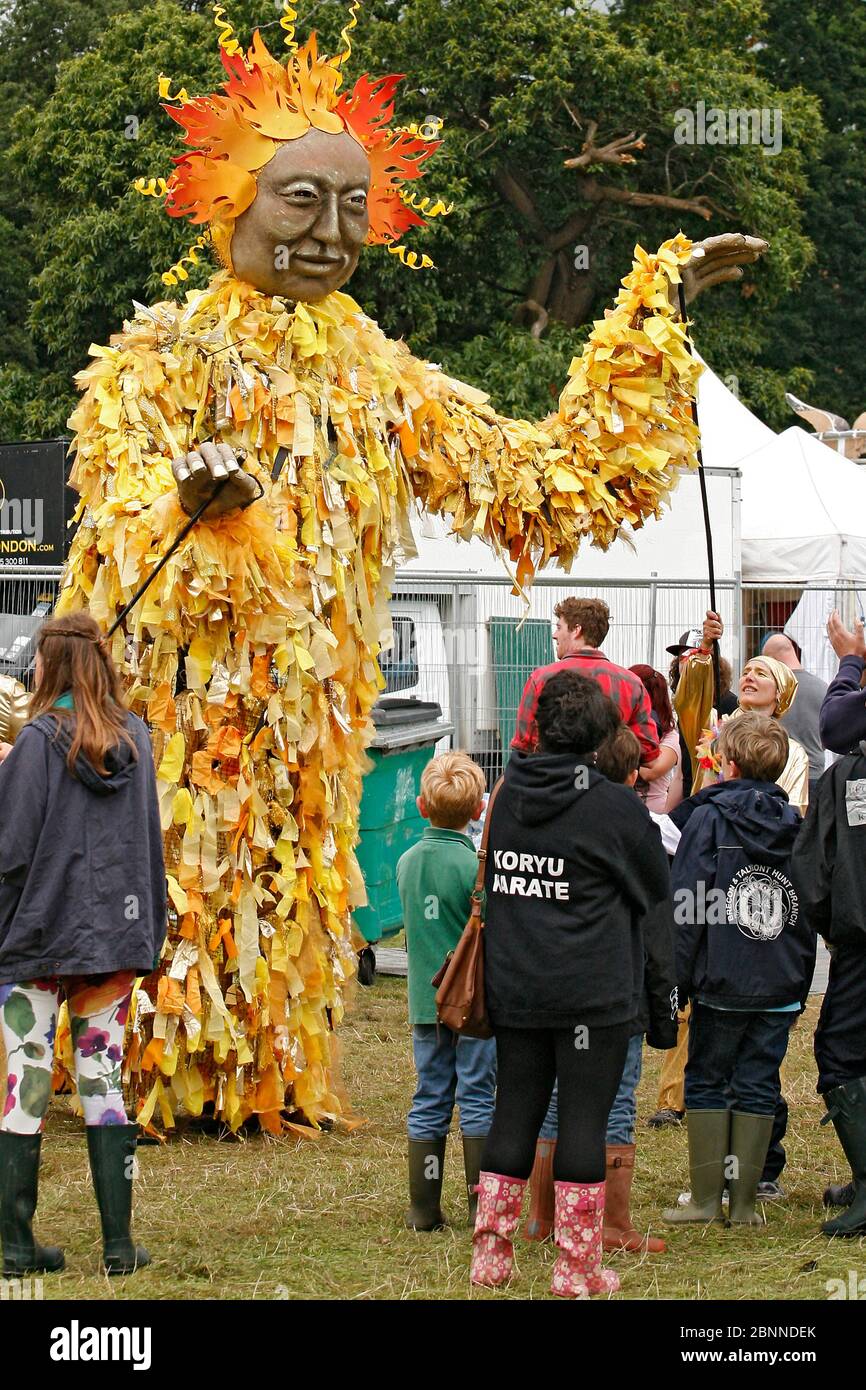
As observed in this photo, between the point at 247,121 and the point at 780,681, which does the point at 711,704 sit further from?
the point at 247,121

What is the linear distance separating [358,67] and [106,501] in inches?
703

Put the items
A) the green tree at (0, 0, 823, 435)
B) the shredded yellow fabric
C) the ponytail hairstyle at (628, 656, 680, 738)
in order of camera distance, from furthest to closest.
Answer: the green tree at (0, 0, 823, 435)
the ponytail hairstyle at (628, 656, 680, 738)
the shredded yellow fabric

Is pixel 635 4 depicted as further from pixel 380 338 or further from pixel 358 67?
pixel 380 338

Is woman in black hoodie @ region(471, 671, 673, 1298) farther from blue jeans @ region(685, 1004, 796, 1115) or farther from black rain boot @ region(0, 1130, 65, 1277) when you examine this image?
black rain boot @ region(0, 1130, 65, 1277)

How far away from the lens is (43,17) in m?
27.7

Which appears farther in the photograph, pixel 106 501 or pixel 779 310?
pixel 779 310

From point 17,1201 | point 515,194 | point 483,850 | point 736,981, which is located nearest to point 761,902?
point 736,981

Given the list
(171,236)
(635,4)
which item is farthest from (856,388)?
(171,236)

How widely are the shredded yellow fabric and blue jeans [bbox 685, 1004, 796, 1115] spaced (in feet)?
4.60

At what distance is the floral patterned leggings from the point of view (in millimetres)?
4059

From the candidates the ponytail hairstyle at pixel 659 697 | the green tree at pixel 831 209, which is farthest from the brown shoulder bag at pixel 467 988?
the green tree at pixel 831 209

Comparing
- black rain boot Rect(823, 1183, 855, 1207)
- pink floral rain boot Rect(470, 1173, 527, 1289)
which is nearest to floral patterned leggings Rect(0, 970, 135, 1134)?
pink floral rain boot Rect(470, 1173, 527, 1289)

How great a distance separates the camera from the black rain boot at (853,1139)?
4.56 meters

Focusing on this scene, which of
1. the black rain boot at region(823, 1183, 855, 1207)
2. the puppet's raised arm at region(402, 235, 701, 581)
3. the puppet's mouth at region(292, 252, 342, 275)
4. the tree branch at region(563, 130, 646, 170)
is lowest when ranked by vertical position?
the black rain boot at region(823, 1183, 855, 1207)
